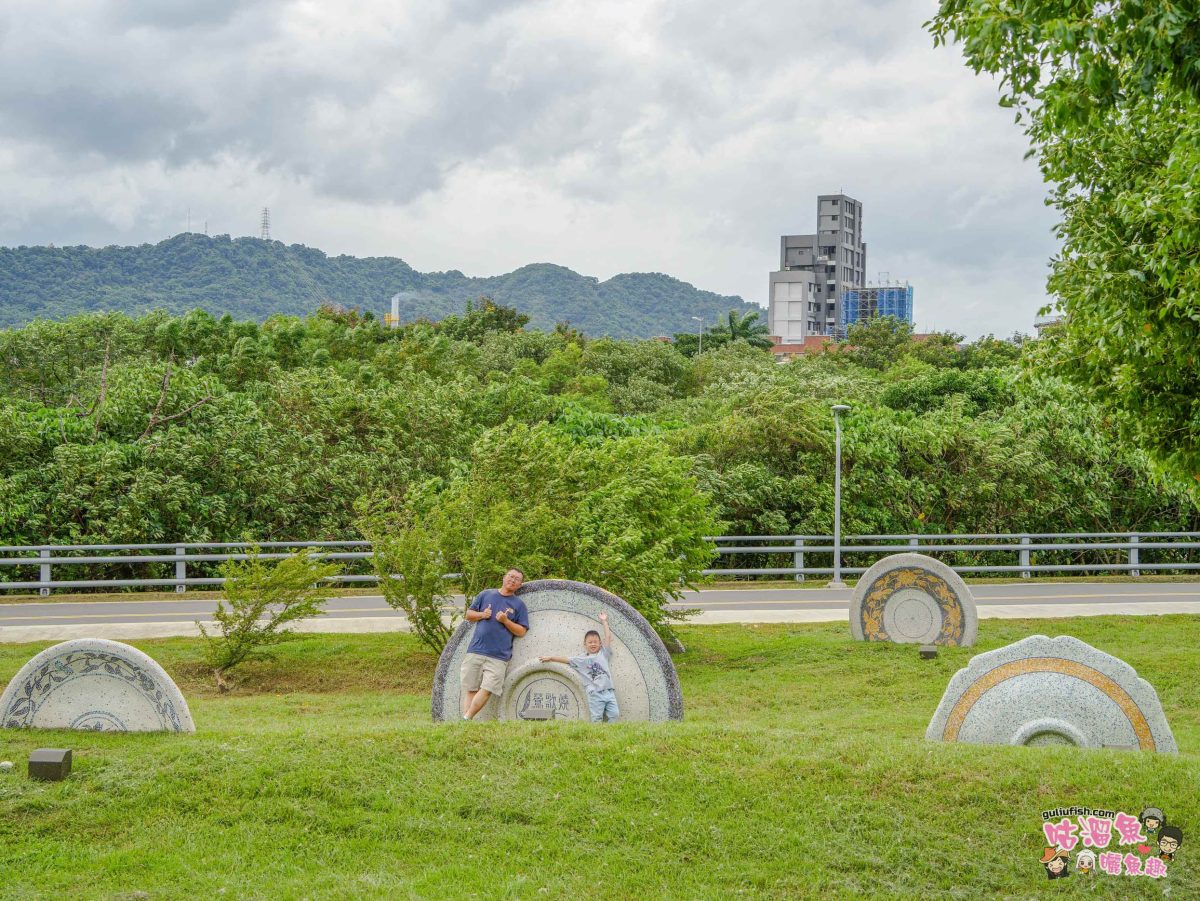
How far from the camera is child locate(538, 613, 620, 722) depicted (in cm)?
1016

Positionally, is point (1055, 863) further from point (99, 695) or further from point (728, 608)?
point (728, 608)

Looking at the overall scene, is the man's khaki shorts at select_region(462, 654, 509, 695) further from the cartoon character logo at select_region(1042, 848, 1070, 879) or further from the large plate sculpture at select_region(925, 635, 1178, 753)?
the cartoon character logo at select_region(1042, 848, 1070, 879)

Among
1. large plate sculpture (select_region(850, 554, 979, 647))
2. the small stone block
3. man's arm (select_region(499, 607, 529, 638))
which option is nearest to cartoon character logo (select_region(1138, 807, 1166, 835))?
man's arm (select_region(499, 607, 529, 638))

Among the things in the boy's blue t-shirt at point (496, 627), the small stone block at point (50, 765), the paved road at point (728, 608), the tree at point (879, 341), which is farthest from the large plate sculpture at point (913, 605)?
the tree at point (879, 341)

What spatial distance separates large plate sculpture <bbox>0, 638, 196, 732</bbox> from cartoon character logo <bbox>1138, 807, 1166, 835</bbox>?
7072 millimetres

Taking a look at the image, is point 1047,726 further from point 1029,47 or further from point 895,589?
point 895,589

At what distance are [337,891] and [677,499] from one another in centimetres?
1094

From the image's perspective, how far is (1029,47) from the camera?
714 cm

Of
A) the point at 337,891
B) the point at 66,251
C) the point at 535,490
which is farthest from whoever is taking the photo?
the point at 66,251

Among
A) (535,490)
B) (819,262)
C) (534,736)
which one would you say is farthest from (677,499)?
(819,262)

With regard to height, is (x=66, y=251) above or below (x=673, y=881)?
above

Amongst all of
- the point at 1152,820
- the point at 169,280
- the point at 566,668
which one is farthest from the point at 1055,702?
the point at 169,280

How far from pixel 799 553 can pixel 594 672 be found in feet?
58.8

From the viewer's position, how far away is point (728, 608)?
22.5 m
